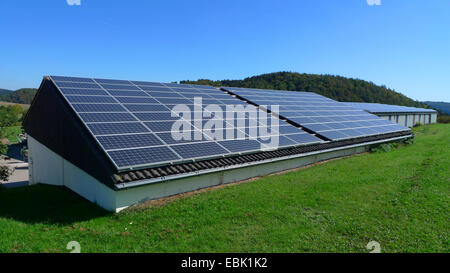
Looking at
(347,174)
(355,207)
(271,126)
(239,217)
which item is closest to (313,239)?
(239,217)

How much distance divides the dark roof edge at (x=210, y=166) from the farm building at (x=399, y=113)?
25529mm

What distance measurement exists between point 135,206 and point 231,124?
27.0ft

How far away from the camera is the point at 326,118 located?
78.3 ft

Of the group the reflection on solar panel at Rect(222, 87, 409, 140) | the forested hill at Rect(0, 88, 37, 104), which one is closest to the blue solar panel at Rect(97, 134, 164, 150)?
the reflection on solar panel at Rect(222, 87, 409, 140)

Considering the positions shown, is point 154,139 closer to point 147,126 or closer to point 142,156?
point 147,126

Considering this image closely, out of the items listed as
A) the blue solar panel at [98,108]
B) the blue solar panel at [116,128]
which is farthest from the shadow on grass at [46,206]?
the blue solar panel at [98,108]

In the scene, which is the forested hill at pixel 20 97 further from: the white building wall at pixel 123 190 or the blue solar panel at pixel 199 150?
the blue solar panel at pixel 199 150

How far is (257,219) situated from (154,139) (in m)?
5.94

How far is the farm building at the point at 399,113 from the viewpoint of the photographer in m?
41.0

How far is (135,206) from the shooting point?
968 cm

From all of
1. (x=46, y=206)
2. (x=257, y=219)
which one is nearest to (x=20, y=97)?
(x=46, y=206)

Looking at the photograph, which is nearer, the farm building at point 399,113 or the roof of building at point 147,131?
the roof of building at point 147,131

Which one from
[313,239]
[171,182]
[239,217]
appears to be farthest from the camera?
[171,182]
